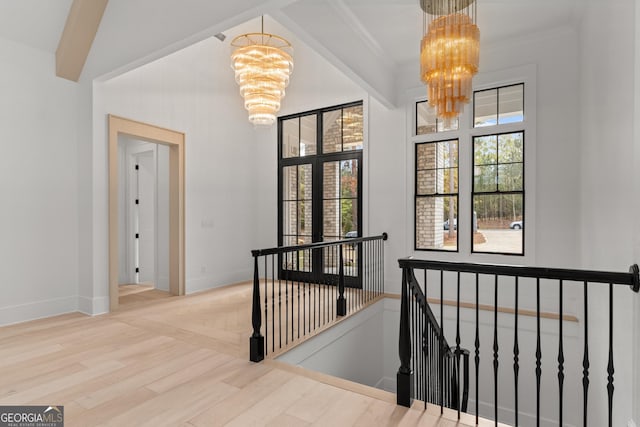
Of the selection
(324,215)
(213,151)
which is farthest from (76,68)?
(324,215)

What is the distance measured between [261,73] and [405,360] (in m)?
3.13

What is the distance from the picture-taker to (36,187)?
Result: 13.4 feet

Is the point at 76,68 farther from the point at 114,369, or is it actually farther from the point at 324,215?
the point at 324,215

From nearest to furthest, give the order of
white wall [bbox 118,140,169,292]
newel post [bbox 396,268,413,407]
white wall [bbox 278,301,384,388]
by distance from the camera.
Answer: newel post [bbox 396,268,413,407], white wall [bbox 278,301,384,388], white wall [bbox 118,140,169,292]

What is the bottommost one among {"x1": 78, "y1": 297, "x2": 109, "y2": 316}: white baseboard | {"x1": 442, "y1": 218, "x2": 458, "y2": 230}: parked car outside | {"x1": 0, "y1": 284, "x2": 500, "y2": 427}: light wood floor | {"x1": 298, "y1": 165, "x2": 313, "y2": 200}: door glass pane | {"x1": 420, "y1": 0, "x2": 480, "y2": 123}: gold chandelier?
{"x1": 0, "y1": 284, "x2": 500, "y2": 427}: light wood floor

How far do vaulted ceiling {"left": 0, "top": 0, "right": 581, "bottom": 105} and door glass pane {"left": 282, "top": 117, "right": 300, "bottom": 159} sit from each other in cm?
208

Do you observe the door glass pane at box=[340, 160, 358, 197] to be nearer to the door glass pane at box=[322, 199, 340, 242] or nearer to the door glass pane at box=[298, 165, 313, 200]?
the door glass pane at box=[322, 199, 340, 242]

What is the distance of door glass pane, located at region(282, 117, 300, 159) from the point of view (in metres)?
6.45

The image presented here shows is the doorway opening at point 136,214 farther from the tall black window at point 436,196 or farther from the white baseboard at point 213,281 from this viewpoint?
the tall black window at point 436,196

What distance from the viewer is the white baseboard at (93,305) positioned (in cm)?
424

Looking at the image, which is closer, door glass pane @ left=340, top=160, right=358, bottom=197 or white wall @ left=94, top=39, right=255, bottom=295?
white wall @ left=94, top=39, right=255, bottom=295

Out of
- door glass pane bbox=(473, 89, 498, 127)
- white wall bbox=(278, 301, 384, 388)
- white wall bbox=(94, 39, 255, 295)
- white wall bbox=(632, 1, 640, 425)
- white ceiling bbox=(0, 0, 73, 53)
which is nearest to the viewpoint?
white wall bbox=(632, 1, 640, 425)

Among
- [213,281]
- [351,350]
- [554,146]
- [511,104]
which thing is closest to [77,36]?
[213,281]

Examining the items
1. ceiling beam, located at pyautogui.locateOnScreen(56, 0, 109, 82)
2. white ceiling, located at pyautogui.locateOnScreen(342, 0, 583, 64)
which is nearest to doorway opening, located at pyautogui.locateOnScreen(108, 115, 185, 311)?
ceiling beam, located at pyautogui.locateOnScreen(56, 0, 109, 82)
